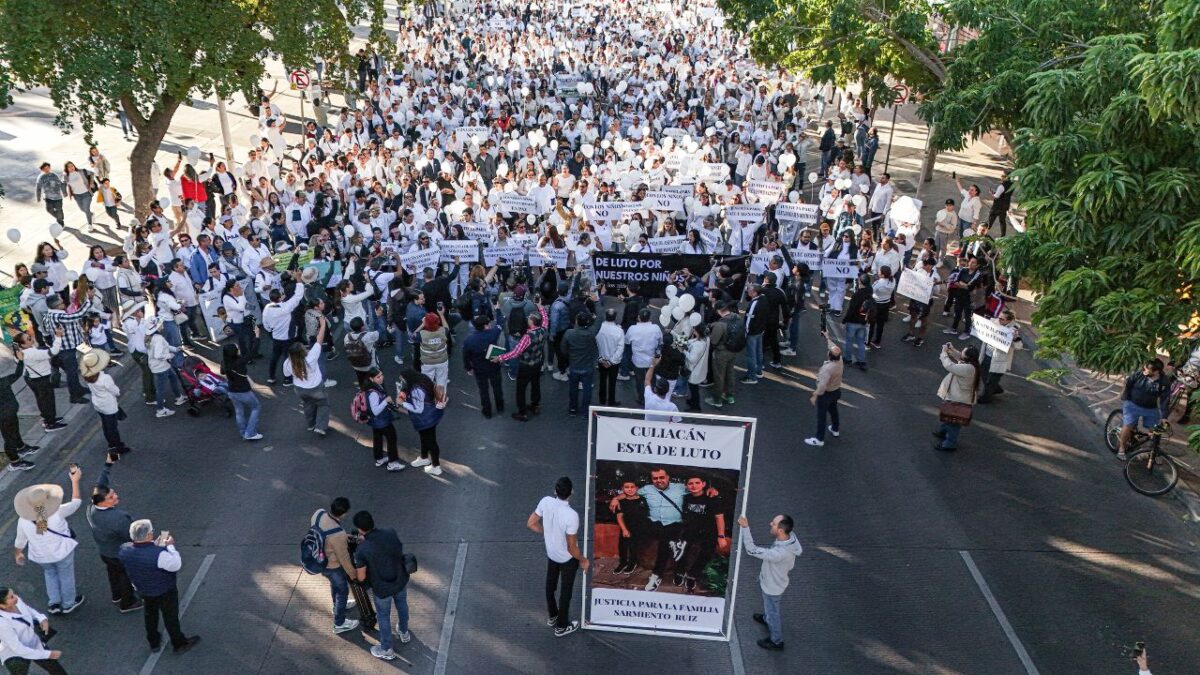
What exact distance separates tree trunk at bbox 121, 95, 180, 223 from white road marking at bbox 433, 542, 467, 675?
39.5 ft

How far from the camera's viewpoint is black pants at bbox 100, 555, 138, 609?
978cm

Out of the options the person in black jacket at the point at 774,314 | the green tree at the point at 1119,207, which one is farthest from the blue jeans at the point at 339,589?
the person in black jacket at the point at 774,314

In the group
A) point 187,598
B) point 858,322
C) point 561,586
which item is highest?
point 858,322

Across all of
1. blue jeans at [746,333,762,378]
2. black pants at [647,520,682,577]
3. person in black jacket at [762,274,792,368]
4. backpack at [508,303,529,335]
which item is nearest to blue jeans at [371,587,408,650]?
black pants at [647,520,682,577]

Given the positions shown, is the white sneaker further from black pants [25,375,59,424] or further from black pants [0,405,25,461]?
black pants [25,375,59,424]

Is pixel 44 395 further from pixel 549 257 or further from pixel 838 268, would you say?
pixel 838 268

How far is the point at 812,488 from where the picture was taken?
1234cm

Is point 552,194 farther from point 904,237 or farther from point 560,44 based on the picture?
point 560,44

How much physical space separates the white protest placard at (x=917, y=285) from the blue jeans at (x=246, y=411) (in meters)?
10.3

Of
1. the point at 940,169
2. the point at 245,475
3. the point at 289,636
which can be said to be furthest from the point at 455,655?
the point at 940,169

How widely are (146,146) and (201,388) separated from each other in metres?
8.21

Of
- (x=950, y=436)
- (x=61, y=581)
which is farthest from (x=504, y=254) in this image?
(x=61, y=581)

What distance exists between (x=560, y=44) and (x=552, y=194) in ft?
62.7

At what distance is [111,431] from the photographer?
41.5 feet
